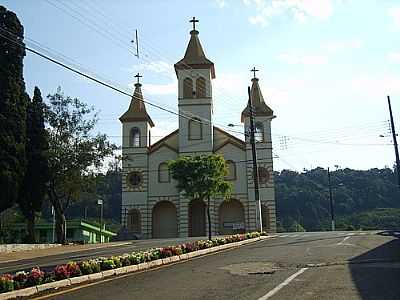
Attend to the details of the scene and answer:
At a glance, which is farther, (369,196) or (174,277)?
(369,196)

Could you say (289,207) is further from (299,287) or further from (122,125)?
(299,287)

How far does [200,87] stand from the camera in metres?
51.7

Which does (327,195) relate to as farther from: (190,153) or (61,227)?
(61,227)

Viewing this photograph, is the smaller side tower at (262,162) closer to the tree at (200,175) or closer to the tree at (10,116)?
the tree at (200,175)

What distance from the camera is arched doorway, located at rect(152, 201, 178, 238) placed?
4972 cm

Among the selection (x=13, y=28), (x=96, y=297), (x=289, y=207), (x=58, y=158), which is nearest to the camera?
(x=96, y=297)

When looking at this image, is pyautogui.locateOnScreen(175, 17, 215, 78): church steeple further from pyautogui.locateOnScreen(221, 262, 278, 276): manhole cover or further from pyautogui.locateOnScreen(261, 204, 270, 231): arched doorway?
pyautogui.locateOnScreen(221, 262, 278, 276): manhole cover

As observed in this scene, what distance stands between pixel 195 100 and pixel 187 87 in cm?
182

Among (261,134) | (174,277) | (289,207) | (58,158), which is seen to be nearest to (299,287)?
(174,277)

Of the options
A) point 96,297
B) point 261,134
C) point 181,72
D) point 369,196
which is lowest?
point 96,297

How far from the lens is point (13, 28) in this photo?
29.0 m

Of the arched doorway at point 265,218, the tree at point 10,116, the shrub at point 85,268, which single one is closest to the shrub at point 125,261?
the shrub at point 85,268

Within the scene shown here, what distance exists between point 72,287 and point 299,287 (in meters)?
4.45

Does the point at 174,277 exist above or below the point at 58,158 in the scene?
below
